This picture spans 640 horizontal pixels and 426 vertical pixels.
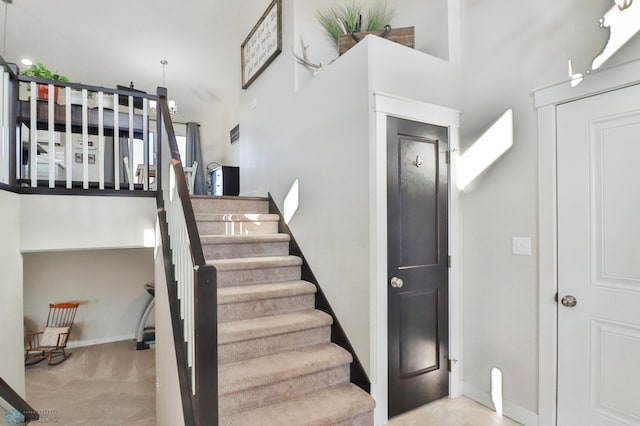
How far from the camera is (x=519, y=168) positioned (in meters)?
2.16

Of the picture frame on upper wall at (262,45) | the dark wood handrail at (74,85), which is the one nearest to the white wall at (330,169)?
the picture frame on upper wall at (262,45)

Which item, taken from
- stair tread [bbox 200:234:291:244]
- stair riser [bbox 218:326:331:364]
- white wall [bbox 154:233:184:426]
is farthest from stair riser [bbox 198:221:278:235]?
stair riser [bbox 218:326:331:364]

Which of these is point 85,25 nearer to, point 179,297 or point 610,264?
point 179,297

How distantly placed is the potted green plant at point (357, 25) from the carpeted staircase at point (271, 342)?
173cm

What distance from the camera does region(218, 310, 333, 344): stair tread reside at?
2.09 metres

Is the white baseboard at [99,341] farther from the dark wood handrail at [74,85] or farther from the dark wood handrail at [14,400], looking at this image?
the dark wood handrail at [74,85]

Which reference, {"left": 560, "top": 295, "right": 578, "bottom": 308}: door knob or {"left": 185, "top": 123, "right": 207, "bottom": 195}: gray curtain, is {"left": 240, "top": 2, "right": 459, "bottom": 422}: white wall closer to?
{"left": 560, "top": 295, "right": 578, "bottom": 308}: door knob

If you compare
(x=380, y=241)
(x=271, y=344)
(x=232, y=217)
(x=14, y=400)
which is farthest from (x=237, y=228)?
(x=14, y=400)

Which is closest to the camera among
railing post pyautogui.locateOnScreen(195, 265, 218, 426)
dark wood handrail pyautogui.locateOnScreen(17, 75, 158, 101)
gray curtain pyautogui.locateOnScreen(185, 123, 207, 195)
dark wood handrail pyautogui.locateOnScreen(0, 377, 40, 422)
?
railing post pyautogui.locateOnScreen(195, 265, 218, 426)

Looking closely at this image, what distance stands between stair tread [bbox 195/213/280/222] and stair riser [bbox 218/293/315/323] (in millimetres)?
877

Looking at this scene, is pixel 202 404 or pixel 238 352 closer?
pixel 202 404

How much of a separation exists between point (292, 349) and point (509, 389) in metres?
1.46

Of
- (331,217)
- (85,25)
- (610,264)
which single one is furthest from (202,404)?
(85,25)

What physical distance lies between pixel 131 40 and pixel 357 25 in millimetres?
3600
